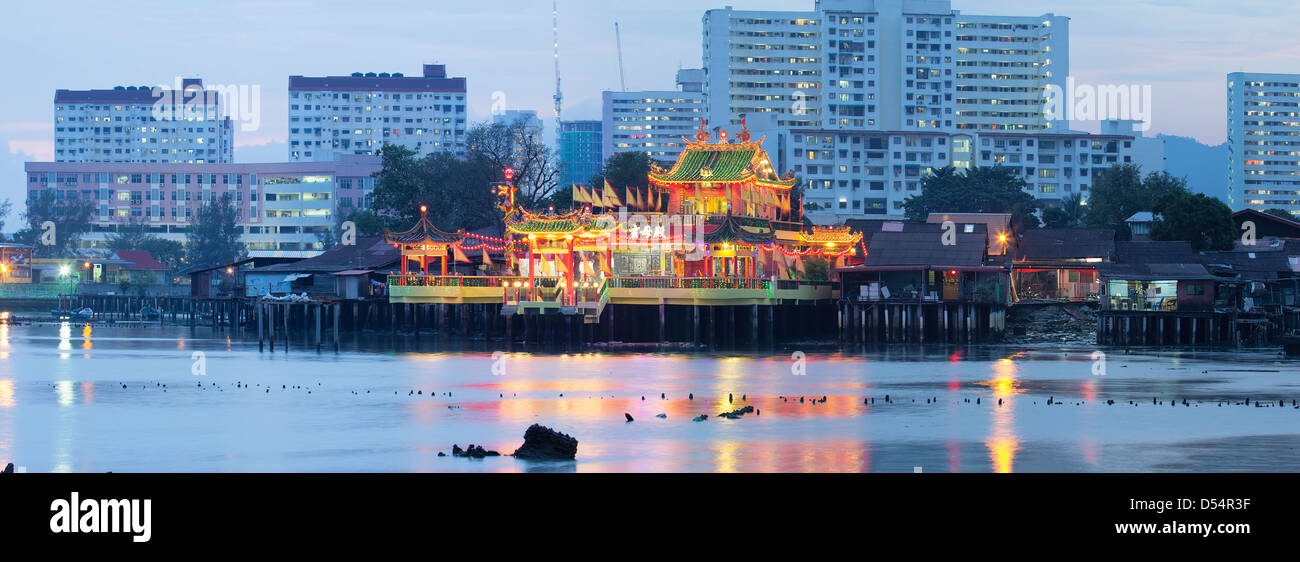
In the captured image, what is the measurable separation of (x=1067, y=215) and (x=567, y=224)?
70473 millimetres

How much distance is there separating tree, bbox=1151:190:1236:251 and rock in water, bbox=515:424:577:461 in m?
66.0

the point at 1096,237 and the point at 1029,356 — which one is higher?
the point at 1096,237

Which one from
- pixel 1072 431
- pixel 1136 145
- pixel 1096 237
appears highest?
pixel 1136 145

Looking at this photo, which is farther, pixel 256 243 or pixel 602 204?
pixel 256 243

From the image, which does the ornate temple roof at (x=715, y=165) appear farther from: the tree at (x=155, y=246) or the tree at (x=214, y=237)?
the tree at (x=214, y=237)

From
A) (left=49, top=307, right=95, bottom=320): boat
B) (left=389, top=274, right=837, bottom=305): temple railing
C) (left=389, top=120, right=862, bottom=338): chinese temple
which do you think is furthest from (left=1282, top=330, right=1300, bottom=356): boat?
(left=49, top=307, right=95, bottom=320): boat

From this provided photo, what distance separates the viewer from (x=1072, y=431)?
3322cm

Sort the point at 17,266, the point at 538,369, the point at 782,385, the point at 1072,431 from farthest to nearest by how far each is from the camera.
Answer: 1. the point at 17,266
2. the point at 538,369
3. the point at 782,385
4. the point at 1072,431

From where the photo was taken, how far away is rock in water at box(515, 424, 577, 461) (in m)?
27.9

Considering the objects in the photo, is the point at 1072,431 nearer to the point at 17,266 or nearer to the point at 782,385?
the point at 782,385

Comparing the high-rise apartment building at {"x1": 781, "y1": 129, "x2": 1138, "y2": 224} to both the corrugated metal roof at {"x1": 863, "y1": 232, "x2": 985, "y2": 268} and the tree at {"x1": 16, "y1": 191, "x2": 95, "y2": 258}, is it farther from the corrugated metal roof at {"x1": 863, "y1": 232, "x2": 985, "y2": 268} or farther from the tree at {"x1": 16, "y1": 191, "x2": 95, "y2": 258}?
the corrugated metal roof at {"x1": 863, "y1": 232, "x2": 985, "y2": 268}
